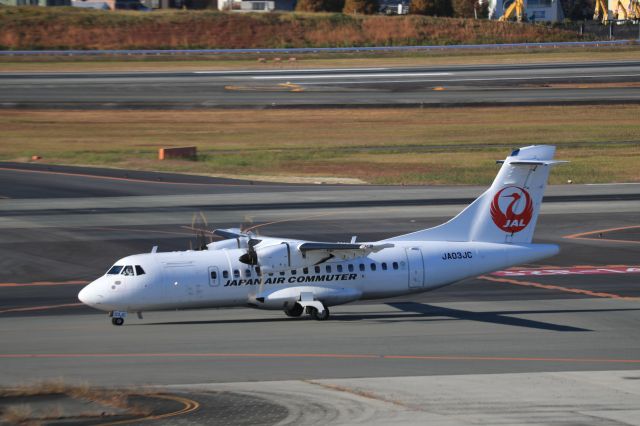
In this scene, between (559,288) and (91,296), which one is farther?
(559,288)

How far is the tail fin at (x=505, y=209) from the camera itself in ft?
112

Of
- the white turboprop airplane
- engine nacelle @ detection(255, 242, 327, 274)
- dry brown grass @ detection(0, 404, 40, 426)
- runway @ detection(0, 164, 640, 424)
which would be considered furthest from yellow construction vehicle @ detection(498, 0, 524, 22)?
dry brown grass @ detection(0, 404, 40, 426)

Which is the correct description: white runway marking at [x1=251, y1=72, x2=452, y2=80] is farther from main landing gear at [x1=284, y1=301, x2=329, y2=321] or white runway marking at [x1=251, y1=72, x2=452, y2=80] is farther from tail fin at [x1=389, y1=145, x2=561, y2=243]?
main landing gear at [x1=284, y1=301, x2=329, y2=321]

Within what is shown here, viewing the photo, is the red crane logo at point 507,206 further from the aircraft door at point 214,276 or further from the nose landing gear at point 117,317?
the nose landing gear at point 117,317

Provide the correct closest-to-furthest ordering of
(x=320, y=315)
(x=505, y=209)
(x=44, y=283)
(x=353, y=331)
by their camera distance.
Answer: (x=353, y=331) → (x=320, y=315) → (x=505, y=209) → (x=44, y=283)

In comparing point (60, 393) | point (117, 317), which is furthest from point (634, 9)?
point (60, 393)

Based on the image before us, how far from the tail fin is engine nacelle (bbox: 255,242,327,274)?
11.9ft

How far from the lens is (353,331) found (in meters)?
30.9

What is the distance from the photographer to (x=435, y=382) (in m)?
24.7

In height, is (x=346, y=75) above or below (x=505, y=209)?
above

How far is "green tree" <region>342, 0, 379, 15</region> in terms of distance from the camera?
16350cm

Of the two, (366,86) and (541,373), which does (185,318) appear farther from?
(366,86)

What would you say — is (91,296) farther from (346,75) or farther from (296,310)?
(346,75)

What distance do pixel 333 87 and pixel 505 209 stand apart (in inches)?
2641
